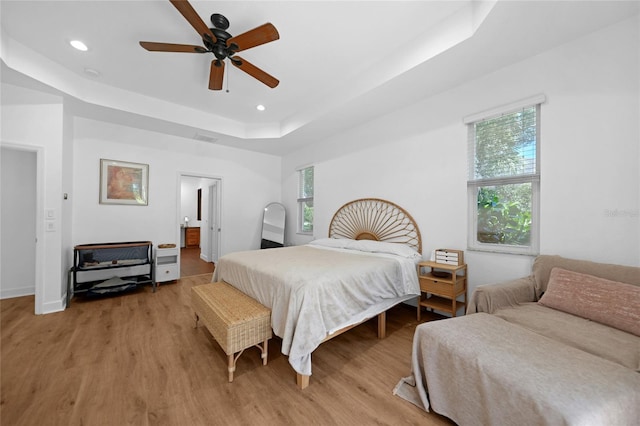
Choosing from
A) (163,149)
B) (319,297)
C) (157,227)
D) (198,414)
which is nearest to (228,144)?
(163,149)

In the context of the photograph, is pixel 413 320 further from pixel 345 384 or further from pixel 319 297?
pixel 319 297

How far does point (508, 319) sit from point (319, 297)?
50.0 inches

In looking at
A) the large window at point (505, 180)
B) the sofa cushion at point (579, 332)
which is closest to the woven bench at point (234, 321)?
Result: the sofa cushion at point (579, 332)

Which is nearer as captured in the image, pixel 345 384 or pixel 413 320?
pixel 345 384

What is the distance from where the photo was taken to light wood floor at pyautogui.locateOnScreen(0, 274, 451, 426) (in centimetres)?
141

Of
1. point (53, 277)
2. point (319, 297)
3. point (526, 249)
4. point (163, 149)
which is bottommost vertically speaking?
point (53, 277)

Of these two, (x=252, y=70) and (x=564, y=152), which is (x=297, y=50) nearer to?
(x=252, y=70)

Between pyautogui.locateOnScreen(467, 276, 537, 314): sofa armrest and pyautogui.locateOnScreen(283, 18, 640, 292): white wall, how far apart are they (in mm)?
440

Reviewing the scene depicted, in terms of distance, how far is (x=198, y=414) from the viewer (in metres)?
1.42

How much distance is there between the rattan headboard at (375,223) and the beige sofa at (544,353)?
4.51 ft

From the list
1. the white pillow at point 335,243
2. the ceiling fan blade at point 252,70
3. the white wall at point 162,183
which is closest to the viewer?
the ceiling fan blade at point 252,70

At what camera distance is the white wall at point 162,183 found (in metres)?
3.59

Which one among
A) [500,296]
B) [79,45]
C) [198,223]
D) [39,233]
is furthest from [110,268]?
[198,223]

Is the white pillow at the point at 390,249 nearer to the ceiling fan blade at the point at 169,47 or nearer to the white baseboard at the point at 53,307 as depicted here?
the ceiling fan blade at the point at 169,47
